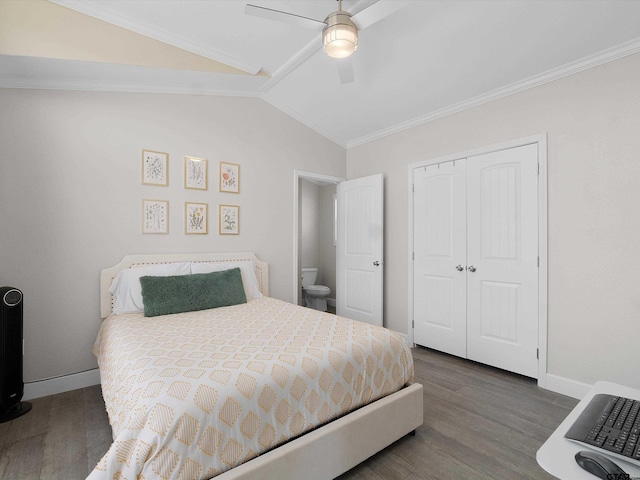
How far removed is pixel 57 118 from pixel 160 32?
1.09m

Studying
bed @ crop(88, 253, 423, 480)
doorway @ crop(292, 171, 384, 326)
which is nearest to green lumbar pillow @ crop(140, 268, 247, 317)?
bed @ crop(88, 253, 423, 480)

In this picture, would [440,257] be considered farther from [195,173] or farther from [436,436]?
[195,173]

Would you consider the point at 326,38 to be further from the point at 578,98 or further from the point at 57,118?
the point at 57,118

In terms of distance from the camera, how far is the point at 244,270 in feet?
11.2

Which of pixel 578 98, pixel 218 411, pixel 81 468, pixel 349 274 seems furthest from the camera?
pixel 349 274

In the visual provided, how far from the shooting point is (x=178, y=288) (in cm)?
273

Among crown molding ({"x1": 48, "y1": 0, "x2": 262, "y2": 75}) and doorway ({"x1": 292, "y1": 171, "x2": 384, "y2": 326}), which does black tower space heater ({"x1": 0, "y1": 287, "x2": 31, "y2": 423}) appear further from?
doorway ({"x1": 292, "y1": 171, "x2": 384, "y2": 326})

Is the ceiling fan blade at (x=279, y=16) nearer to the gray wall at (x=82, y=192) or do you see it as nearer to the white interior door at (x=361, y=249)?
the gray wall at (x=82, y=192)

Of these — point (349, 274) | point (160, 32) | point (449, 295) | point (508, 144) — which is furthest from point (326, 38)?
point (349, 274)

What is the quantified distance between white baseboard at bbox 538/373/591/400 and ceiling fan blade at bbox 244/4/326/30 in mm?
3152

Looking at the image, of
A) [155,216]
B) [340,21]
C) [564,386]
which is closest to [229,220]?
[155,216]

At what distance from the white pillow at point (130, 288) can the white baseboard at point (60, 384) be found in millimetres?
592

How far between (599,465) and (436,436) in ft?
4.89

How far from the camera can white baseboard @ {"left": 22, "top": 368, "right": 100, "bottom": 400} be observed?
102 inches
